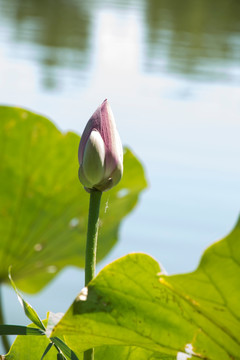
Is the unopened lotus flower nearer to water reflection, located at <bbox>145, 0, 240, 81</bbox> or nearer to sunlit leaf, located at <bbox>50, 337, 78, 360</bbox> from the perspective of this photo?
sunlit leaf, located at <bbox>50, 337, 78, 360</bbox>

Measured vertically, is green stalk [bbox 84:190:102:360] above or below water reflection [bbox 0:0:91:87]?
above

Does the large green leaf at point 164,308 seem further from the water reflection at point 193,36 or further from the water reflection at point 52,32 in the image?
the water reflection at point 193,36

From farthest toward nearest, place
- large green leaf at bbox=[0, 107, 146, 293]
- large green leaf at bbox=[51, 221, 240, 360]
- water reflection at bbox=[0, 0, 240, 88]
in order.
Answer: water reflection at bbox=[0, 0, 240, 88], large green leaf at bbox=[0, 107, 146, 293], large green leaf at bbox=[51, 221, 240, 360]

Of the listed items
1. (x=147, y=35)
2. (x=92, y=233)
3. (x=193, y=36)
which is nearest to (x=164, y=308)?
(x=92, y=233)

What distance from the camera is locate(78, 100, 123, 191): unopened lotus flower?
1.21 feet

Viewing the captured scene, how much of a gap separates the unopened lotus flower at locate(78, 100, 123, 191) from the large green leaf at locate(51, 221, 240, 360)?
0.04 metres

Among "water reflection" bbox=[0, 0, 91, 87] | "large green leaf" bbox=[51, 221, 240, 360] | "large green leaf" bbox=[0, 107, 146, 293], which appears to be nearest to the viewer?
"large green leaf" bbox=[51, 221, 240, 360]

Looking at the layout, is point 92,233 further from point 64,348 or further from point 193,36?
point 193,36

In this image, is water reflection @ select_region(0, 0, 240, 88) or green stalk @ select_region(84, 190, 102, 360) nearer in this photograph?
green stalk @ select_region(84, 190, 102, 360)

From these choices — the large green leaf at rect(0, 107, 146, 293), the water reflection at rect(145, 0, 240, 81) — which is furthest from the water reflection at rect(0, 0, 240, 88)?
the large green leaf at rect(0, 107, 146, 293)

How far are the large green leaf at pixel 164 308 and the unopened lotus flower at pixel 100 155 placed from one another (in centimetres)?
4

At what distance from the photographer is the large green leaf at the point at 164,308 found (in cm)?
36

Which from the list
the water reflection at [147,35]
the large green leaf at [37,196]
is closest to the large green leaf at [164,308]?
the large green leaf at [37,196]

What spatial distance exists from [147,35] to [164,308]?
11.7 meters
